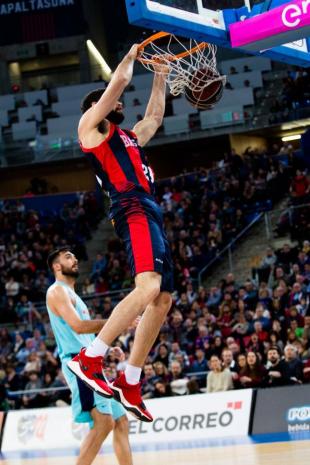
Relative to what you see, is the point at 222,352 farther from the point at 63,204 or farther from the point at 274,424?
the point at 63,204

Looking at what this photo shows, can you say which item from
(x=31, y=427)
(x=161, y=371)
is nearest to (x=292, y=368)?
(x=161, y=371)

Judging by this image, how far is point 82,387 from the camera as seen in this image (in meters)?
8.69

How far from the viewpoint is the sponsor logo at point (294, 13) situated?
806 cm

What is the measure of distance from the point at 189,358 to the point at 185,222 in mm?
7967

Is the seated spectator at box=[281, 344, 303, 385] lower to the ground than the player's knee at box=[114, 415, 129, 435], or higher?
lower

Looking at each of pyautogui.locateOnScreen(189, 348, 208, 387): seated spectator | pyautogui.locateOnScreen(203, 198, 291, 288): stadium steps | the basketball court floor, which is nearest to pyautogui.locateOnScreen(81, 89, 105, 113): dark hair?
the basketball court floor

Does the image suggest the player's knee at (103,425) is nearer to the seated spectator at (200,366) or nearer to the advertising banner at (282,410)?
the advertising banner at (282,410)

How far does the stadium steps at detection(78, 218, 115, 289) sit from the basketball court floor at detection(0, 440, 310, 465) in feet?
47.9

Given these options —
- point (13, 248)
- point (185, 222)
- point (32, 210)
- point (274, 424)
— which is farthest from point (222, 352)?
point (32, 210)

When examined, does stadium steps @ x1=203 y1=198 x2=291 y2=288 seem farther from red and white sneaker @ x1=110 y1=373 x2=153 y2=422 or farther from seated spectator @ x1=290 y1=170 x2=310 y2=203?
red and white sneaker @ x1=110 y1=373 x2=153 y2=422

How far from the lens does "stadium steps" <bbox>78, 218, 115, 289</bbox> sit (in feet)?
95.4

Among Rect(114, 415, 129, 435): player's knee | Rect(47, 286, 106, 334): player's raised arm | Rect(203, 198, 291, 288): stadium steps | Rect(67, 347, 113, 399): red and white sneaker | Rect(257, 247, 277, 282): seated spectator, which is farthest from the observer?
Rect(203, 198, 291, 288): stadium steps

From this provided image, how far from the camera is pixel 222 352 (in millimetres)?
17594

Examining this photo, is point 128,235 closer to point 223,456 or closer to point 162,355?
point 223,456
